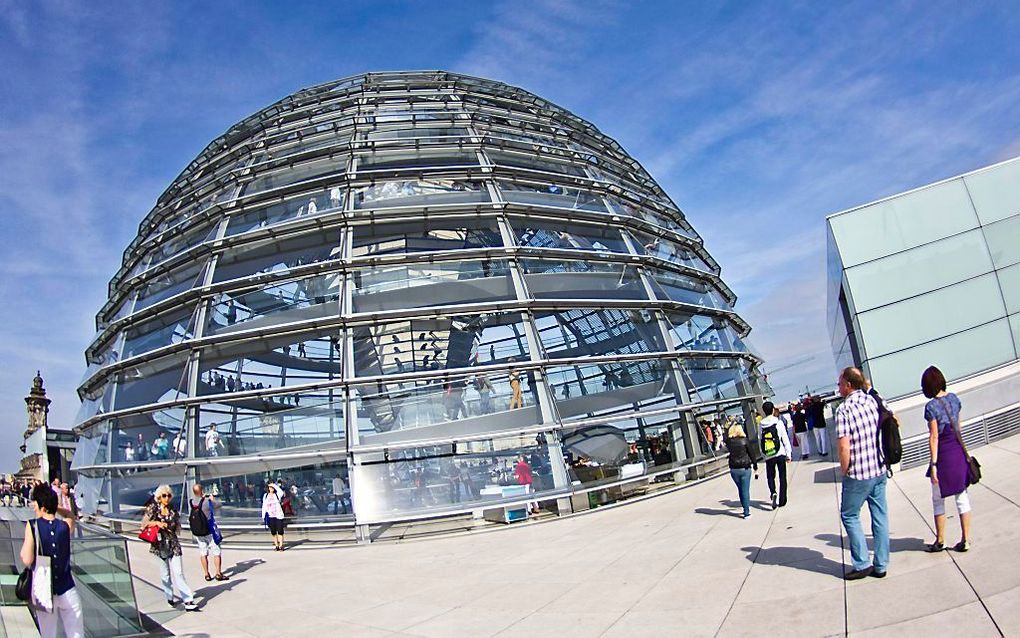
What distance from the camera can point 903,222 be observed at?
485 inches

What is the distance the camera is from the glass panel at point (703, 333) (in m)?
15.5

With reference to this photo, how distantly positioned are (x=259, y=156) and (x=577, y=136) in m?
10.3

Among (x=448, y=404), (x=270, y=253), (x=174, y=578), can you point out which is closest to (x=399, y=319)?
(x=448, y=404)

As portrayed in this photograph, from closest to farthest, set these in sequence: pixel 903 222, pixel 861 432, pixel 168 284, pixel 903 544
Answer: pixel 861 432, pixel 903 544, pixel 903 222, pixel 168 284

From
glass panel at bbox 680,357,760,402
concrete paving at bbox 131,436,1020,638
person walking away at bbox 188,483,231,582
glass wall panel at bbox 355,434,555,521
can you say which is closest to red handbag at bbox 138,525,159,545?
concrete paving at bbox 131,436,1020,638

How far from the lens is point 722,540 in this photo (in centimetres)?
752

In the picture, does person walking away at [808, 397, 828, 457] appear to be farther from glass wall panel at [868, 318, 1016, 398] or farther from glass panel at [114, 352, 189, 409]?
glass panel at [114, 352, 189, 409]

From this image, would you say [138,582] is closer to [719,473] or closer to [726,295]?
[719,473]

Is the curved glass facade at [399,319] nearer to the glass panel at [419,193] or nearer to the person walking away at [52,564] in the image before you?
the glass panel at [419,193]

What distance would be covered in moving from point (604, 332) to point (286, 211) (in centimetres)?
1048

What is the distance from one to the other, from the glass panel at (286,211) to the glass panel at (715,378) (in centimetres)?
978

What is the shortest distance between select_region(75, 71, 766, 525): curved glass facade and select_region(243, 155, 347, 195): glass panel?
0.14ft

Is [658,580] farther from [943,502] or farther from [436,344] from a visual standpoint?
[436,344]

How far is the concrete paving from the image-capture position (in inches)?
174
